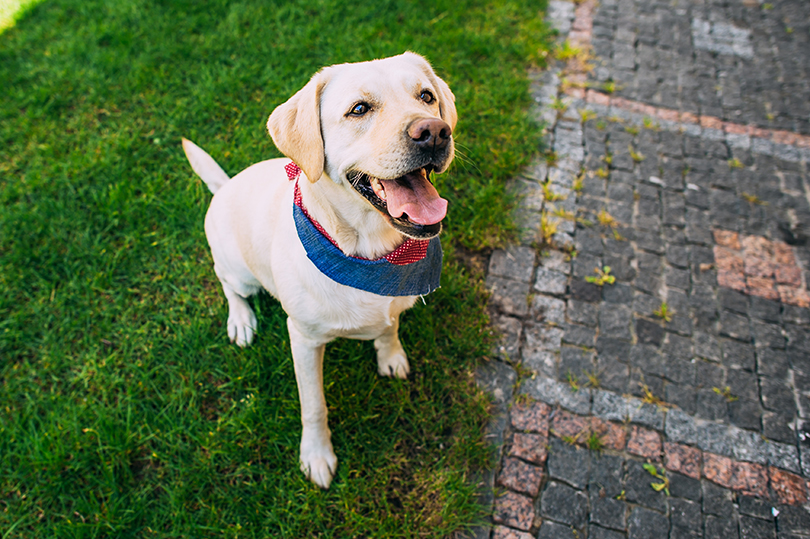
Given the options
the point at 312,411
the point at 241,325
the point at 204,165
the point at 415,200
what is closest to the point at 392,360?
the point at 312,411

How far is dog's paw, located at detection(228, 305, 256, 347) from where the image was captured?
3449mm

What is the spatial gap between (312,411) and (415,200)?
1435 millimetres

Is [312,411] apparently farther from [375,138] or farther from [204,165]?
[204,165]

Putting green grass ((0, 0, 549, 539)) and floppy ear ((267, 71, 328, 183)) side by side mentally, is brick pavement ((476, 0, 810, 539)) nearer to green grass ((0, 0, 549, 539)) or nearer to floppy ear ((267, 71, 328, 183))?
green grass ((0, 0, 549, 539))

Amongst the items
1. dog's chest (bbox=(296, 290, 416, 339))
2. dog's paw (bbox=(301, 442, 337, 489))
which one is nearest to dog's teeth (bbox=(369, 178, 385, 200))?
dog's chest (bbox=(296, 290, 416, 339))

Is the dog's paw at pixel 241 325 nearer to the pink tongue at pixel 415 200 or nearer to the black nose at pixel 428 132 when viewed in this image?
the pink tongue at pixel 415 200

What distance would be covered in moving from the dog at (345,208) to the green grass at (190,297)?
491 mm

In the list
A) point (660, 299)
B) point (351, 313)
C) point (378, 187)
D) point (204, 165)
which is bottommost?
point (660, 299)

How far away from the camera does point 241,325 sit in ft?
11.4

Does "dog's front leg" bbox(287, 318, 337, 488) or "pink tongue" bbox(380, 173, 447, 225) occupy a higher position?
"pink tongue" bbox(380, 173, 447, 225)

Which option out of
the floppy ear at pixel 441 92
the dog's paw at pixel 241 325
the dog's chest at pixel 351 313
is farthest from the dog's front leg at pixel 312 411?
the floppy ear at pixel 441 92

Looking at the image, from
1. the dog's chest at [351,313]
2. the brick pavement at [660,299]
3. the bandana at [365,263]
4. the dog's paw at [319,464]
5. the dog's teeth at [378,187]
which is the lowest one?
the brick pavement at [660,299]

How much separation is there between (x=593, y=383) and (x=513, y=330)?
66 centimetres

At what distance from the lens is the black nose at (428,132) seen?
2.01 m
